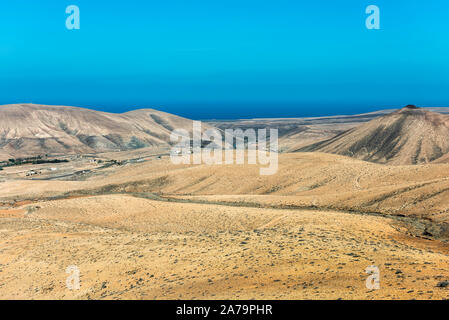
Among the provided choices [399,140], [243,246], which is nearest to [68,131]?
[399,140]

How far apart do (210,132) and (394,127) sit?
82155 mm

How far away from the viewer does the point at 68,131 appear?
5576 inches

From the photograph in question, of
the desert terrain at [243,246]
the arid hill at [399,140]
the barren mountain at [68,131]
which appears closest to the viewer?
the desert terrain at [243,246]

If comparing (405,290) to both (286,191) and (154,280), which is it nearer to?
(154,280)

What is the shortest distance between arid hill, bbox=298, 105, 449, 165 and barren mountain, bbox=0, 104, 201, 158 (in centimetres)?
7446

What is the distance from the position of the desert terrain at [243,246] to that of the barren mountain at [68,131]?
9895 cm

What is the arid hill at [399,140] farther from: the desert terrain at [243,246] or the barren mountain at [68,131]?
the barren mountain at [68,131]

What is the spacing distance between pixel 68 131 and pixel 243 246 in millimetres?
140684

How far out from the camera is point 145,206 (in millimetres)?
30453

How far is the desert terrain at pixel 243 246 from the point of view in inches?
447

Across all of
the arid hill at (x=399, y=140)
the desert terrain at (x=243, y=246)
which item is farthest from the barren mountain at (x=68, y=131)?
the desert terrain at (x=243, y=246)

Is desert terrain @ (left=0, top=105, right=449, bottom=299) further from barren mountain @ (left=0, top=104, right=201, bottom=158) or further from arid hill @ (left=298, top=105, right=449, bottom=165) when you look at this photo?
barren mountain @ (left=0, top=104, right=201, bottom=158)

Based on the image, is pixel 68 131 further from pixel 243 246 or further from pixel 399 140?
pixel 243 246
